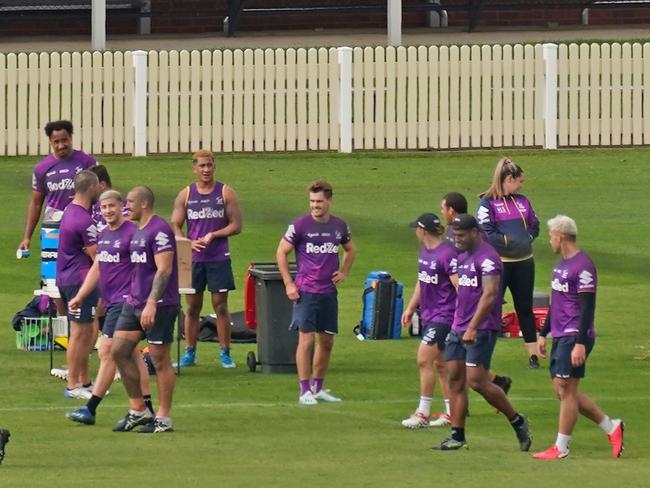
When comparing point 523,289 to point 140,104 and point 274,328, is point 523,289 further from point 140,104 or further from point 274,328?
point 140,104

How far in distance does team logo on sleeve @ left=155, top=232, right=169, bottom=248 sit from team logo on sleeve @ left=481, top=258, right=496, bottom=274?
2.22 metres

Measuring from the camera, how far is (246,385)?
15219mm

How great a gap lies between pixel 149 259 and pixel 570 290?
117 inches

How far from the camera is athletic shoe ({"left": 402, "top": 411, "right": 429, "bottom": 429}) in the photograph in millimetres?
13359

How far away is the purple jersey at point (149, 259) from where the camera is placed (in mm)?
13156

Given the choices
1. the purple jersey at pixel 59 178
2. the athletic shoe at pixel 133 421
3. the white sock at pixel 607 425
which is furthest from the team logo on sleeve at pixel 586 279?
the purple jersey at pixel 59 178

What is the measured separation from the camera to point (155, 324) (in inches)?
518

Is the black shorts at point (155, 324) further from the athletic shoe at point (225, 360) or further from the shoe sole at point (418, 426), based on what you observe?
the athletic shoe at point (225, 360)

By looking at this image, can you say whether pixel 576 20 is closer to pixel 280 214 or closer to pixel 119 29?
pixel 119 29

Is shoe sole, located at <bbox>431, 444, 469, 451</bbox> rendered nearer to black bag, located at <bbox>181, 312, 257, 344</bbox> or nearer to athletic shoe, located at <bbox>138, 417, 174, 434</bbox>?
athletic shoe, located at <bbox>138, 417, 174, 434</bbox>

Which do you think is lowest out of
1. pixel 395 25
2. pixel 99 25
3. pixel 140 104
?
pixel 140 104

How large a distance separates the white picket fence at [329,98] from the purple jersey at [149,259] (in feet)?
50.2

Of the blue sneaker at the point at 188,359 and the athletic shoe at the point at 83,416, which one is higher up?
the blue sneaker at the point at 188,359

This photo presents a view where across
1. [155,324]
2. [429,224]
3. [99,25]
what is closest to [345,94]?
[99,25]
